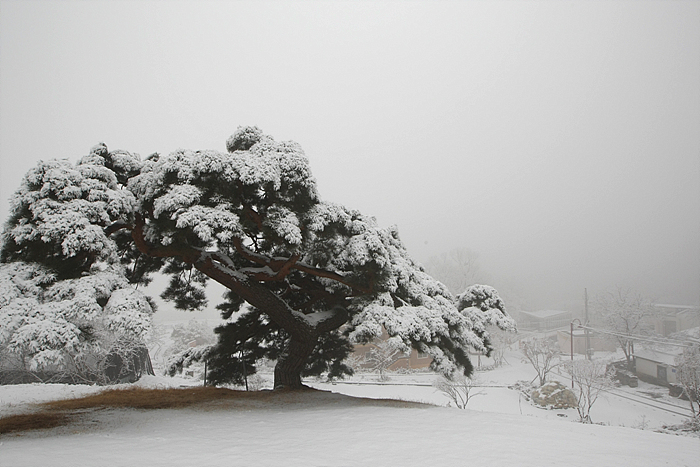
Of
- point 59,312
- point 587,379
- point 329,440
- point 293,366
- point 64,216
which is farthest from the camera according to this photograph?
point 587,379

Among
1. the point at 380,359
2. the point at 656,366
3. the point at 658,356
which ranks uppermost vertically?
the point at 658,356

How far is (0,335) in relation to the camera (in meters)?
4.51

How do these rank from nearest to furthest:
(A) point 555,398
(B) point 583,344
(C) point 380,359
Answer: (A) point 555,398 < (C) point 380,359 < (B) point 583,344

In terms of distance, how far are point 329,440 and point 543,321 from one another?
151ft

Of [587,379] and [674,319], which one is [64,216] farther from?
[674,319]

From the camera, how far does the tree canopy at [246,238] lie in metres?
5.62

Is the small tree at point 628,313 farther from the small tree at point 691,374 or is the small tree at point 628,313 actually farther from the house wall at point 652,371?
the small tree at point 691,374

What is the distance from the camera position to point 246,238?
759cm

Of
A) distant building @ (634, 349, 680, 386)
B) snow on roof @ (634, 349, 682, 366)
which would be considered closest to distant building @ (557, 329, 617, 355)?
snow on roof @ (634, 349, 682, 366)

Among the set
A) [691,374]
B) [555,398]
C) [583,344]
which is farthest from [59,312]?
[583,344]

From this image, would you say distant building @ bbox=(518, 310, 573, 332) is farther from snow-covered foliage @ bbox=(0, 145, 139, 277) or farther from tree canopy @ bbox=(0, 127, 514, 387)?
snow-covered foliage @ bbox=(0, 145, 139, 277)

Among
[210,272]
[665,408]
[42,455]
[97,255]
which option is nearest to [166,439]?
[42,455]

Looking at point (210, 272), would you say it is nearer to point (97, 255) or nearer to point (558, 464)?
point (97, 255)

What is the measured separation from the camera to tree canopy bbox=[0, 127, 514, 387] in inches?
221
